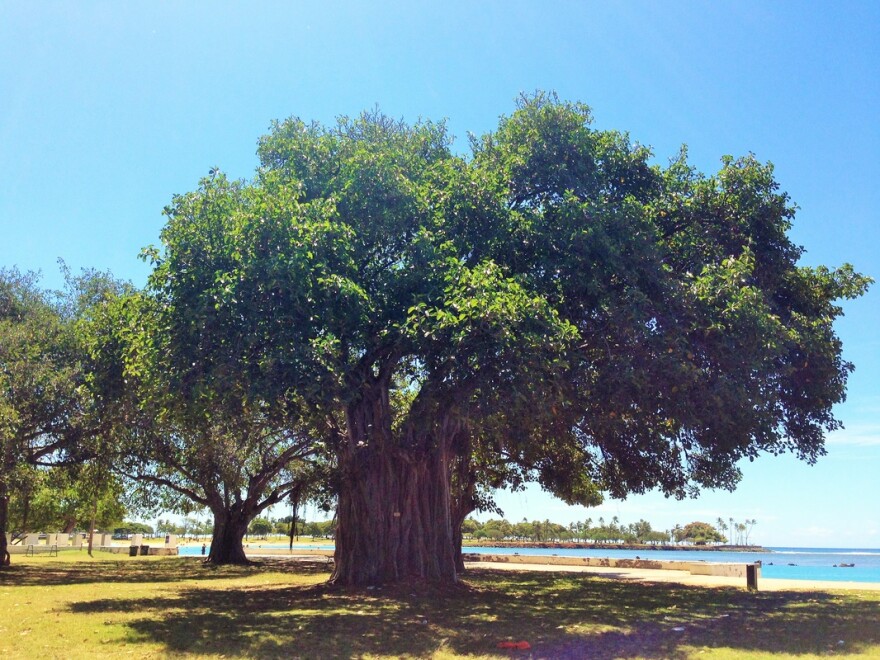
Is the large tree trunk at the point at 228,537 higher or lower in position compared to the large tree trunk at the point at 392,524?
lower

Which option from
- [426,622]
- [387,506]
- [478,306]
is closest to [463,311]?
[478,306]

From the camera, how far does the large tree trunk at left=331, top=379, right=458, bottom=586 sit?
17797 mm

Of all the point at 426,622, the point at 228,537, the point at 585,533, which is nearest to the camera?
the point at 426,622

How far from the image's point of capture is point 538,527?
473 feet

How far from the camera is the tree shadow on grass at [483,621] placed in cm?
1041

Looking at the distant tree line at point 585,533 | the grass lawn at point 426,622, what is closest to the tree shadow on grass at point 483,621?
the grass lawn at point 426,622

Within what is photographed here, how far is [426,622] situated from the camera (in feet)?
40.6

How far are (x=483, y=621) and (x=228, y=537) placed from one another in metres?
24.3

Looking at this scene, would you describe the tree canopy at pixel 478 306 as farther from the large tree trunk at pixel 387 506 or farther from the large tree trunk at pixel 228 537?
the large tree trunk at pixel 228 537

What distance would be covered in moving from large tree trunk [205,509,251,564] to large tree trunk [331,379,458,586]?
17.0 m

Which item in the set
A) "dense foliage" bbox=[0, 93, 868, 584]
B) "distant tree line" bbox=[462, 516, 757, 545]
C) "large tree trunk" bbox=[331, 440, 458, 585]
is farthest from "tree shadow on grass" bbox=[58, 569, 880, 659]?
"distant tree line" bbox=[462, 516, 757, 545]

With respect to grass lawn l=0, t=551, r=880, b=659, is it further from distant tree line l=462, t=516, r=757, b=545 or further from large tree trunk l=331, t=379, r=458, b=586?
distant tree line l=462, t=516, r=757, b=545

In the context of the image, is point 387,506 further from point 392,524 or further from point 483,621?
point 483,621

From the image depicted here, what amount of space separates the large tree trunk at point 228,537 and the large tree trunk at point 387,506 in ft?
55.8
